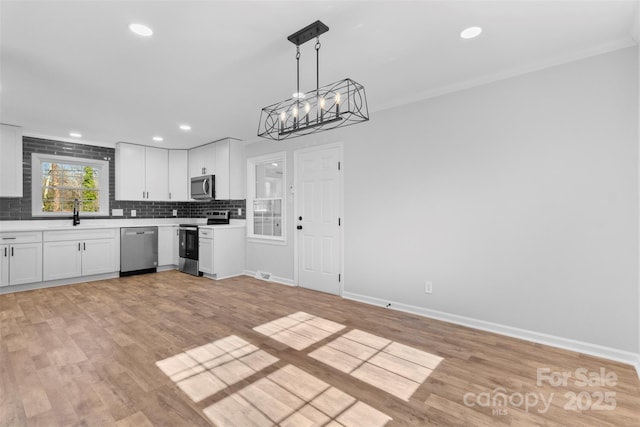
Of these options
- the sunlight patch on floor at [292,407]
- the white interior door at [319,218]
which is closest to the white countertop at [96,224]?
the white interior door at [319,218]

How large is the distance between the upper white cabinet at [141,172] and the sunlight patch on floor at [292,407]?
5.06m

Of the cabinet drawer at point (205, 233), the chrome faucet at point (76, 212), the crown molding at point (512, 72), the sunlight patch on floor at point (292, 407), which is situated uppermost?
the crown molding at point (512, 72)

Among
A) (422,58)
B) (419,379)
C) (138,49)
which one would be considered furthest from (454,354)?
(138,49)

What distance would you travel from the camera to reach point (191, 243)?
18.5ft

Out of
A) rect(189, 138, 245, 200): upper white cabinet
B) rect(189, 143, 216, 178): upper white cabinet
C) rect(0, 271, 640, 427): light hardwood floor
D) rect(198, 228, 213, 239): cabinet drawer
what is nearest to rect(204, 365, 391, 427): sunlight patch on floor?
rect(0, 271, 640, 427): light hardwood floor

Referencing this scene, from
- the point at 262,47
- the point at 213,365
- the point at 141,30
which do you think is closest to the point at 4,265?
the point at 213,365

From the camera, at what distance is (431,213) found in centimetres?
336

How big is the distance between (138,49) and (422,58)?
2345 millimetres

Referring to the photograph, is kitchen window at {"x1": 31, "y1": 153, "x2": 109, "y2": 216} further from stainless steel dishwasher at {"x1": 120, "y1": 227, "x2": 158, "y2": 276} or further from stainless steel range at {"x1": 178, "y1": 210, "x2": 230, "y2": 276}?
stainless steel range at {"x1": 178, "y1": 210, "x2": 230, "y2": 276}

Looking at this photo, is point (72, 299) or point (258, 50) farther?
point (72, 299)

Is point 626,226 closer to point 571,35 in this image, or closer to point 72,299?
point 571,35

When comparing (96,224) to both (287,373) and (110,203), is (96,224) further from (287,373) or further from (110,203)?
(287,373)

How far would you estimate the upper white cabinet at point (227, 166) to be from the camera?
17.7 feet

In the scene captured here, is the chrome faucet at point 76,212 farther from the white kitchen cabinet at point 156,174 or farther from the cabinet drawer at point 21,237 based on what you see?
the white kitchen cabinet at point 156,174
